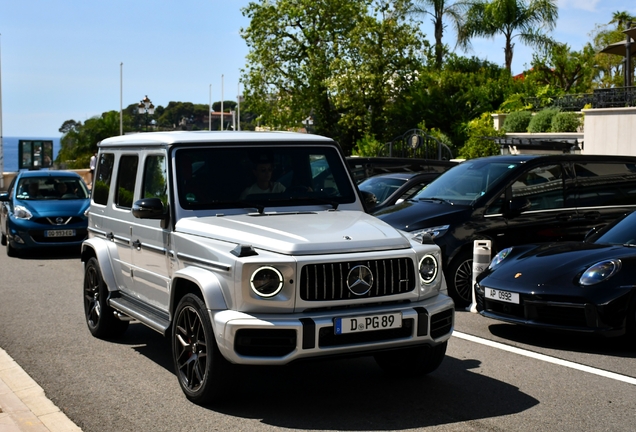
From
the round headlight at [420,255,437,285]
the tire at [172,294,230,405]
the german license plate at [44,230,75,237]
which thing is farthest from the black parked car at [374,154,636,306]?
the german license plate at [44,230,75,237]

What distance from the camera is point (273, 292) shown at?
5637mm

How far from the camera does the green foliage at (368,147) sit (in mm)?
36281

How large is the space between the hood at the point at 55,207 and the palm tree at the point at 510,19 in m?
30.3

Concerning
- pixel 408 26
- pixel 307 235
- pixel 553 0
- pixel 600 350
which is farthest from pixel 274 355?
pixel 553 0

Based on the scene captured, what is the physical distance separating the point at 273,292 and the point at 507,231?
5.86 meters

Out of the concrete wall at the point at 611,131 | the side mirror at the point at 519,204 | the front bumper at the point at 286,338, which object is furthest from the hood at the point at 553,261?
the concrete wall at the point at 611,131

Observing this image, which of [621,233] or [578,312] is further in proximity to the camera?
[621,233]

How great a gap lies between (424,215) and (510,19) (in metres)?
34.1

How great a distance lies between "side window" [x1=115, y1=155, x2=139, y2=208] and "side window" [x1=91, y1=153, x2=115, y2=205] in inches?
11.2

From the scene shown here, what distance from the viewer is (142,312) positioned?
7.18 m

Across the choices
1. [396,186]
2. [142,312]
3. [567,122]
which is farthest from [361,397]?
[567,122]

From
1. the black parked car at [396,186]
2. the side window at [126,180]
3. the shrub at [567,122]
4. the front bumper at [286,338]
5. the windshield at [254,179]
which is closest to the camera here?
the front bumper at [286,338]

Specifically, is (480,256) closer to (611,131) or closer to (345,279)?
(345,279)

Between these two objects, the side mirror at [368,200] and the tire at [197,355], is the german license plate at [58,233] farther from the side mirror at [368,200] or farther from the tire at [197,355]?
the tire at [197,355]
